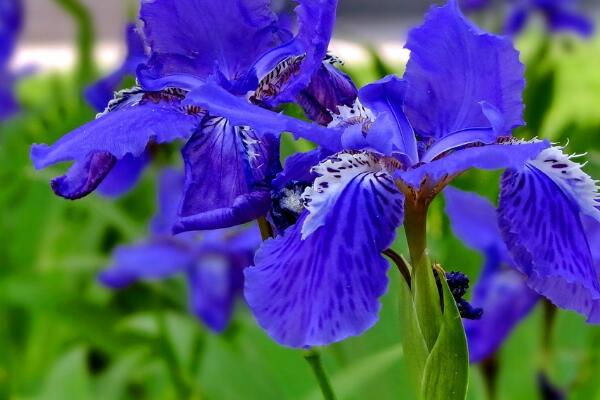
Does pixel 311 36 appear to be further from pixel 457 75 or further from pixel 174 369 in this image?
pixel 174 369

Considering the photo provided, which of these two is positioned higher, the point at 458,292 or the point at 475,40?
the point at 475,40

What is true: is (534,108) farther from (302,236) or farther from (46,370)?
(302,236)

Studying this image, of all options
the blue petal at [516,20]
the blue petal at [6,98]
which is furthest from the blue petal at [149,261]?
the blue petal at [516,20]

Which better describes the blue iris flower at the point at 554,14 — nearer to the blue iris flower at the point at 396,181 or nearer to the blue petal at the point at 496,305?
the blue petal at the point at 496,305

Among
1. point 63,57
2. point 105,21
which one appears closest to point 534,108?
point 63,57

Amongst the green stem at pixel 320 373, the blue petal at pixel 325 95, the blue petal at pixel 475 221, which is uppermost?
the blue petal at pixel 325 95

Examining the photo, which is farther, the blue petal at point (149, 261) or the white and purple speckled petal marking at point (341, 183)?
the blue petal at point (149, 261)
